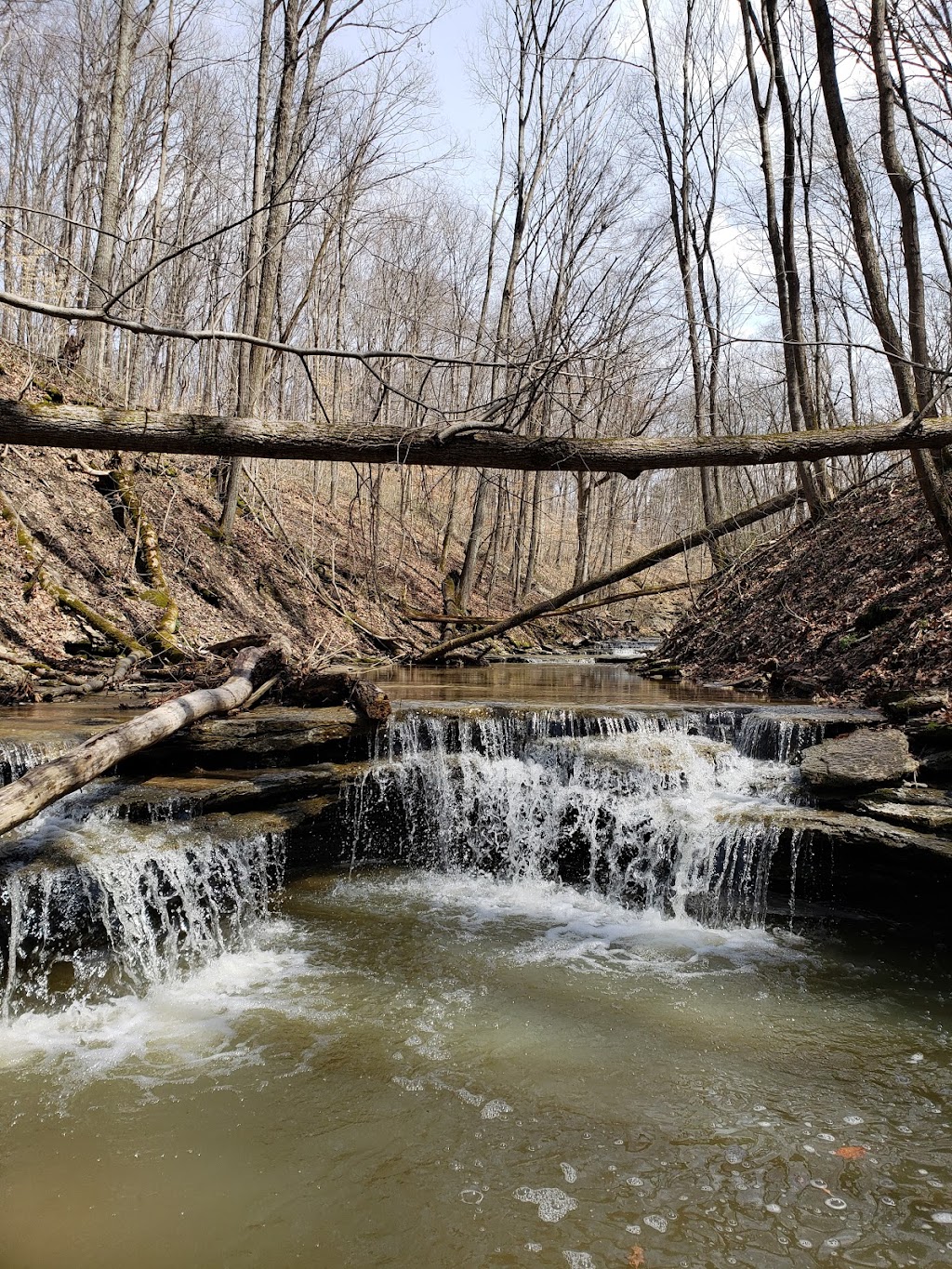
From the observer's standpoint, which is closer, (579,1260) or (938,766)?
(579,1260)

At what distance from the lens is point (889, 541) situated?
36.8 ft

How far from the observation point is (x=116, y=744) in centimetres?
579

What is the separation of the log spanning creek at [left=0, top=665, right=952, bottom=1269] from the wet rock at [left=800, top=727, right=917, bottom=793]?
27 centimetres

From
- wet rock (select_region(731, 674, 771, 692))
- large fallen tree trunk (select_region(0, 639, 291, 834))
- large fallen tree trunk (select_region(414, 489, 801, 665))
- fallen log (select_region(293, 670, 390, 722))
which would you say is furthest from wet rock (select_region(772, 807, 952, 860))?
large fallen tree trunk (select_region(414, 489, 801, 665))

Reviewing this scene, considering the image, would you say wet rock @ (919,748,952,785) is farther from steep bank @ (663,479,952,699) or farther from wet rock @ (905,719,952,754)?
steep bank @ (663,479,952,699)

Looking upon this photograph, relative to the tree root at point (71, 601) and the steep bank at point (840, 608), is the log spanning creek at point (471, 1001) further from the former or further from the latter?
the tree root at point (71, 601)

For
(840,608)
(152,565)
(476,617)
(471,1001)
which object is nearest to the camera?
(471,1001)

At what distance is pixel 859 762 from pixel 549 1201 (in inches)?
176

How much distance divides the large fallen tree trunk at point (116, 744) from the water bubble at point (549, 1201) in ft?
10.9

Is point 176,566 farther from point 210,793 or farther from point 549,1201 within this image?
point 549,1201

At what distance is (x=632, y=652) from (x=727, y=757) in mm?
11294

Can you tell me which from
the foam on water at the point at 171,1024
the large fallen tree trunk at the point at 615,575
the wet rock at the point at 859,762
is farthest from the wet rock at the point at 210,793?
the large fallen tree trunk at the point at 615,575

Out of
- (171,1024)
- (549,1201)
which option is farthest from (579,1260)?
(171,1024)

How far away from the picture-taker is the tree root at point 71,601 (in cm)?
1093
